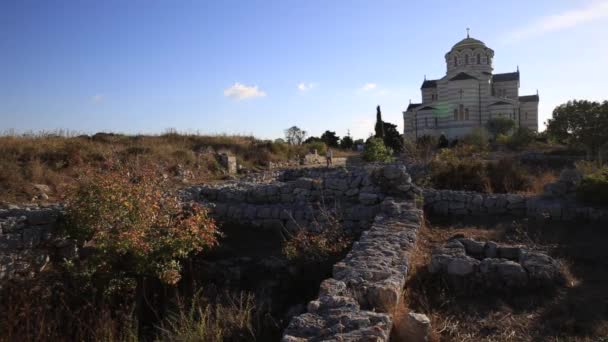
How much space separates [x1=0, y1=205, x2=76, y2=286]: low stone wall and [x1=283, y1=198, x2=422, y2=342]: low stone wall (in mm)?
5108

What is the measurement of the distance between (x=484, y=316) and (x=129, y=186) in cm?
511

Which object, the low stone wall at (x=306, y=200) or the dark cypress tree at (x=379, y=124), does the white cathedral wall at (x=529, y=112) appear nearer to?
the dark cypress tree at (x=379, y=124)

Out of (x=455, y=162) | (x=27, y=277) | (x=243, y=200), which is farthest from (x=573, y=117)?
(x=27, y=277)

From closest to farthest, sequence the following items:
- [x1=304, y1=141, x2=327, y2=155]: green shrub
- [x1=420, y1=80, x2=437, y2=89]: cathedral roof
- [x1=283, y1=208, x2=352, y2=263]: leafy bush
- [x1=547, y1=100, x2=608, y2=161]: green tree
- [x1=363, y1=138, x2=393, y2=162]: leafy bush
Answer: [x1=283, y1=208, x2=352, y2=263]: leafy bush
[x1=363, y1=138, x2=393, y2=162]: leafy bush
[x1=547, y1=100, x2=608, y2=161]: green tree
[x1=304, y1=141, x2=327, y2=155]: green shrub
[x1=420, y1=80, x2=437, y2=89]: cathedral roof

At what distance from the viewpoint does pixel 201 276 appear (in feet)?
23.5

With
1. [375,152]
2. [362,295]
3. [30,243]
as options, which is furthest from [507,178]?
[30,243]

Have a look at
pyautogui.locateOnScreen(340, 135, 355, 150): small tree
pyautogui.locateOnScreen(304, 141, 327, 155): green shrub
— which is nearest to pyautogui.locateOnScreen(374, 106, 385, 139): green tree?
pyautogui.locateOnScreen(340, 135, 355, 150): small tree

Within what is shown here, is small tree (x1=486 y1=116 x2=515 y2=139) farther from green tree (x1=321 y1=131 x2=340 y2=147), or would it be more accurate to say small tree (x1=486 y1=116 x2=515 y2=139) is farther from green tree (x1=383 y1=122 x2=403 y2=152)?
green tree (x1=321 y1=131 x2=340 y2=147)

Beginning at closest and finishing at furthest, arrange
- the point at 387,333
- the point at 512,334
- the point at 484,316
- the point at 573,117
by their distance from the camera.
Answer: the point at 387,333
the point at 512,334
the point at 484,316
the point at 573,117

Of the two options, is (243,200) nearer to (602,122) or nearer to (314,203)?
(314,203)

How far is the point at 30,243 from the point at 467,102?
49993 mm

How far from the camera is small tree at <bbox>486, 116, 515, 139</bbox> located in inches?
1800

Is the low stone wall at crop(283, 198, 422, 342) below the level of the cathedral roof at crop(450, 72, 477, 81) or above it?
below

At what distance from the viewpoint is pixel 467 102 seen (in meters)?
50.4
